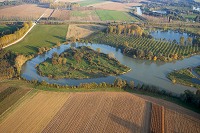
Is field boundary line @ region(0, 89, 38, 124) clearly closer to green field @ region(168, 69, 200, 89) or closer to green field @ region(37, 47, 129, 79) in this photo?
green field @ region(37, 47, 129, 79)

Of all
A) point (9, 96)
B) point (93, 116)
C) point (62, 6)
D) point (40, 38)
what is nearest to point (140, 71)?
point (93, 116)

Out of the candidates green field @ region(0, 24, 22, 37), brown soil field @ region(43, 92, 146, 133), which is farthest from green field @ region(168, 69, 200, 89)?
green field @ region(0, 24, 22, 37)

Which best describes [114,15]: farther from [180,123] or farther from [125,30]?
[180,123]

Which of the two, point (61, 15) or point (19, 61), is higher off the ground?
point (61, 15)

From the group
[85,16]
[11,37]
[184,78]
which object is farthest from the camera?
[85,16]

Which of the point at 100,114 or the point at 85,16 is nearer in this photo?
the point at 100,114

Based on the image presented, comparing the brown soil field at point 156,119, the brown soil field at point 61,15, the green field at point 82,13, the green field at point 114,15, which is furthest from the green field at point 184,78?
the green field at point 82,13
